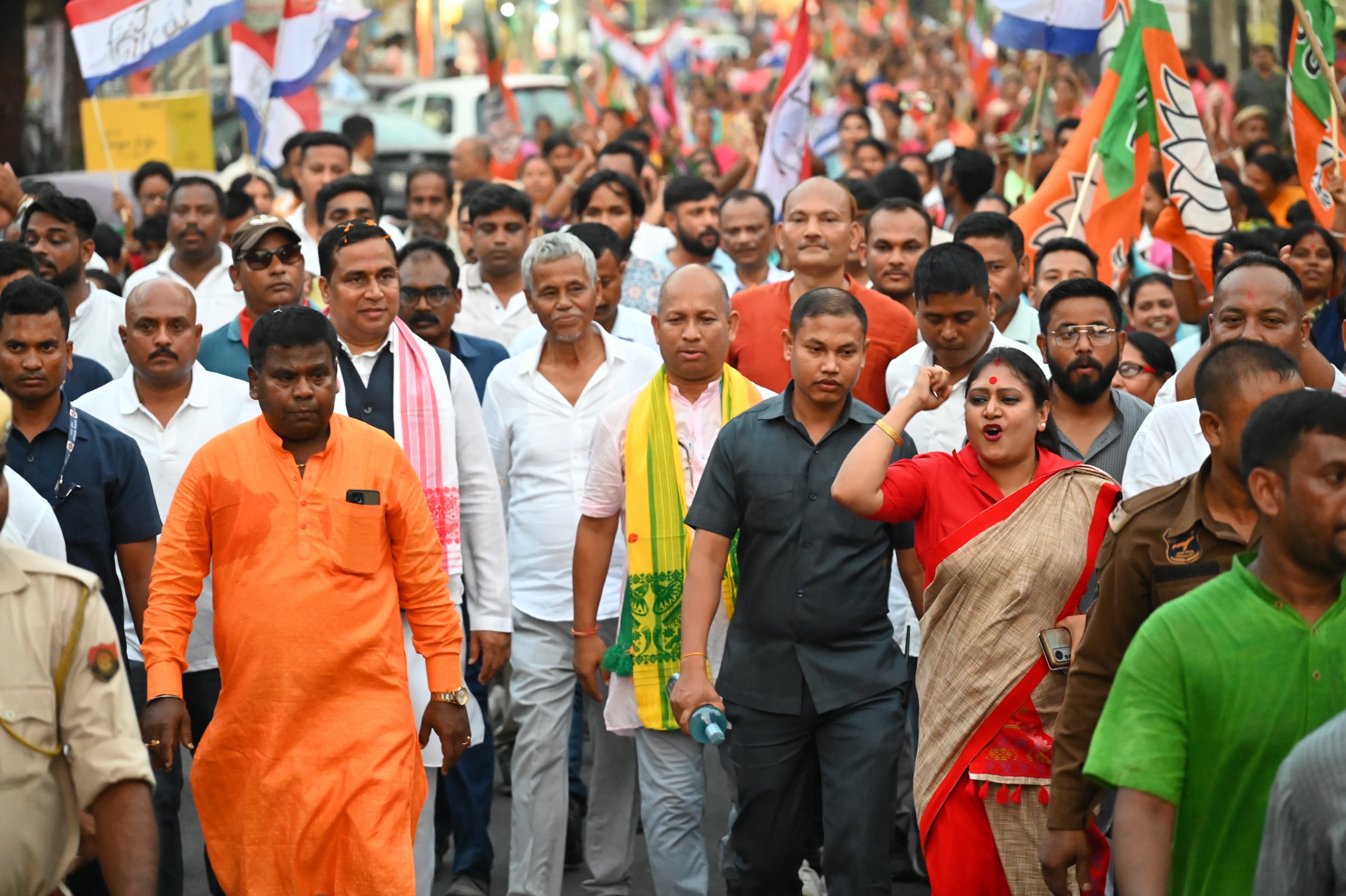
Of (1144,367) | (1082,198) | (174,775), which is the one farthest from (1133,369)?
(174,775)

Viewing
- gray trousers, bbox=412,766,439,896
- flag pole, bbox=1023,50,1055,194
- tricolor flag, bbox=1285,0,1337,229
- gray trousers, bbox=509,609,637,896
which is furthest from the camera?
flag pole, bbox=1023,50,1055,194

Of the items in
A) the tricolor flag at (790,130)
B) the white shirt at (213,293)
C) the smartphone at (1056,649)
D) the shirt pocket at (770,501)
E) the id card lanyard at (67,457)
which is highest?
the tricolor flag at (790,130)

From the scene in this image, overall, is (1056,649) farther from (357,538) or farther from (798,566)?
(357,538)

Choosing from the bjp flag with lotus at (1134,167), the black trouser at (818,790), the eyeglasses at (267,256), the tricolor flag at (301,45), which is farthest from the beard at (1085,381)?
the tricolor flag at (301,45)

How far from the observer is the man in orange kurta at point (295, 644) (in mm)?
4949

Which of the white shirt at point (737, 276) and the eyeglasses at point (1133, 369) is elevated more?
the white shirt at point (737, 276)

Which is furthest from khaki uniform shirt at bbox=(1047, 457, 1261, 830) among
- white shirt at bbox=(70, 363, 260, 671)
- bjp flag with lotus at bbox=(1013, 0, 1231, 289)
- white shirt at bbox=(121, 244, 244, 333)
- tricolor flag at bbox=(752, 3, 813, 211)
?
tricolor flag at bbox=(752, 3, 813, 211)

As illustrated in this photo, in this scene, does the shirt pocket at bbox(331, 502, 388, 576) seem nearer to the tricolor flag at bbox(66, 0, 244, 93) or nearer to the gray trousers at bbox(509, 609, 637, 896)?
the gray trousers at bbox(509, 609, 637, 896)

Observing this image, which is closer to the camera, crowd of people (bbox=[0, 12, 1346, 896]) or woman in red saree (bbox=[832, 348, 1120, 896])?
crowd of people (bbox=[0, 12, 1346, 896])

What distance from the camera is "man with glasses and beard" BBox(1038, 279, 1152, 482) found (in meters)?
6.20

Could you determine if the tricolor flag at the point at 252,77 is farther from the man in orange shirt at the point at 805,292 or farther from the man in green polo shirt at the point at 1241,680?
the man in green polo shirt at the point at 1241,680

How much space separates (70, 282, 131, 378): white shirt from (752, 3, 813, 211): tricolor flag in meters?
4.63

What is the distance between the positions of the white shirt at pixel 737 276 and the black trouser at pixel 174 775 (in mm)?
4278

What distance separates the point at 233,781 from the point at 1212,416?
2852 millimetres
